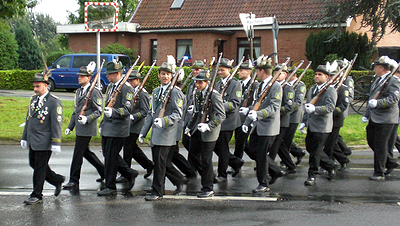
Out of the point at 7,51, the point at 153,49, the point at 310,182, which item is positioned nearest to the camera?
the point at 310,182

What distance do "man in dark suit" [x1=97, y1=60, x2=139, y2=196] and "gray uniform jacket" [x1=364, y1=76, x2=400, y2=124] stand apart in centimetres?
404

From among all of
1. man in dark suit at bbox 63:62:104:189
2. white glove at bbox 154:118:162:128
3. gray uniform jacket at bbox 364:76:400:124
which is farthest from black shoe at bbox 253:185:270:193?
man in dark suit at bbox 63:62:104:189

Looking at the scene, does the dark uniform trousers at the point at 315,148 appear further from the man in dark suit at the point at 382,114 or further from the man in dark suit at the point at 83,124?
the man in dark suit at the point at 83,124

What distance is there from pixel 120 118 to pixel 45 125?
1134mm

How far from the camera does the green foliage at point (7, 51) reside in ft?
104

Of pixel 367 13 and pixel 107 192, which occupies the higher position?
pixel 367 13

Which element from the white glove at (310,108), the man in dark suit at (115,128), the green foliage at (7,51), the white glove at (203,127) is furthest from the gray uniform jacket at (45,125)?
the green foliage at (7,51)

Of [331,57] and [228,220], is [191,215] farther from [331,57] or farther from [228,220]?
[331,57]

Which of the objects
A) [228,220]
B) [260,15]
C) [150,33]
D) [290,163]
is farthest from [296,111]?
[150,33]

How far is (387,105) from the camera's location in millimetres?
8227

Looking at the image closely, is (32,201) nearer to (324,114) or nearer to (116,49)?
(324,114)

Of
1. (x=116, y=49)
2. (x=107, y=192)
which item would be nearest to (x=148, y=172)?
(x=107, y=192)

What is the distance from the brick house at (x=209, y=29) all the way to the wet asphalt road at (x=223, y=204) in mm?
17571

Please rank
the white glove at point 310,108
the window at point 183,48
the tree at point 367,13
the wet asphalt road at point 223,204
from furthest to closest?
the window at point 183,48
the tree at point 367,13
the white glove at point 310,108
the wet asphalt road at point 223,204
